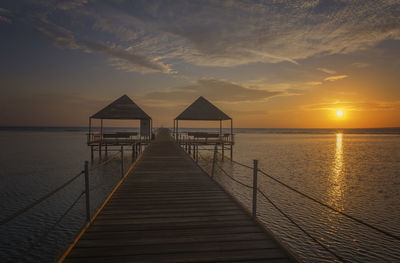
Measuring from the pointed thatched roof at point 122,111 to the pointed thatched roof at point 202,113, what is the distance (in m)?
3.33

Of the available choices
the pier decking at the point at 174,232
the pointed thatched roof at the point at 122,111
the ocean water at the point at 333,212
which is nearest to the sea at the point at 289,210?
the ocean water at the point at 333,212

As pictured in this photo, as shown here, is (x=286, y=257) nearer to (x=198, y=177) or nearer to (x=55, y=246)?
(x=198, y=177)

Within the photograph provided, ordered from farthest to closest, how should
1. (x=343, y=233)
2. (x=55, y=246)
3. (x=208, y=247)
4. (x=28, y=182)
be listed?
(x=28, y=182)
(x=343, y=233)
(x=55, y=246)
(x=208, y=247)

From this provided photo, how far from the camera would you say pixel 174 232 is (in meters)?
3.69

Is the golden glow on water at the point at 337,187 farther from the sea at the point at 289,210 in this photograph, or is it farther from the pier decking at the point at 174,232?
the pier decking at the point at 174,232

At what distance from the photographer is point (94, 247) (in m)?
3.19

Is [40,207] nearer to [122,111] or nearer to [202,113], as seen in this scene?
[122,111]

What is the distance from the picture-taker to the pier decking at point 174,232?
3.03 m

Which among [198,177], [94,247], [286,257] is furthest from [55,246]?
[286,257]

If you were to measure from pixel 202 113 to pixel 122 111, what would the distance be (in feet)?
22.1

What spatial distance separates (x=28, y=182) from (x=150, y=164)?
706 cm

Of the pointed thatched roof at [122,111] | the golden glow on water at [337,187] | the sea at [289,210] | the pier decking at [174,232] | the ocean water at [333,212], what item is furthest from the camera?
the pointed thatched roof at [122,111]

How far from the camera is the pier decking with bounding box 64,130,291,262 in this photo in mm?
3034

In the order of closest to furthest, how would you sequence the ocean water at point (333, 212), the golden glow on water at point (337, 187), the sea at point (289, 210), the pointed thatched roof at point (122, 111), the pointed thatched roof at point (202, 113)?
1. the sea at point (289, 210)
2. the ocean water at point (333, 212)
3. the golden glow on water at point (337, 187)
4. the pointed thatched roof at point (122, 111)
5. the pointed thatched roof at point (202, 113)
